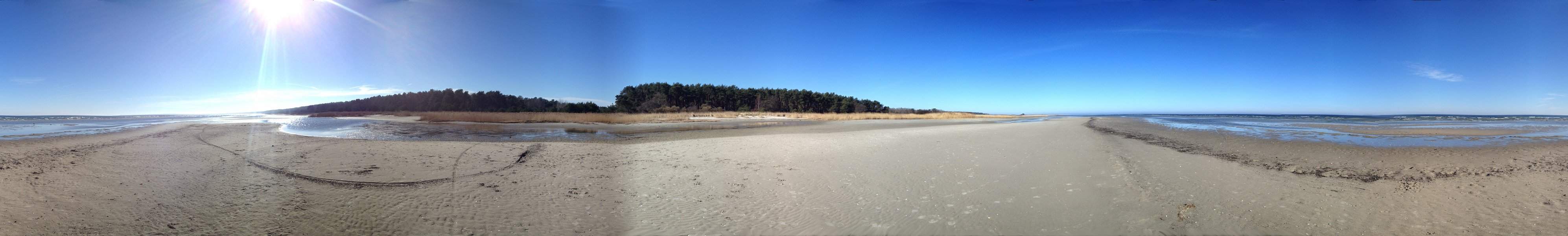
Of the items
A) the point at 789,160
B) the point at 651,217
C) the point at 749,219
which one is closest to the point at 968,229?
the point at 749,219

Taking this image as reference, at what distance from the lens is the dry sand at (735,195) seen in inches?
134

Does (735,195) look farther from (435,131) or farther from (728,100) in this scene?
(728,100)

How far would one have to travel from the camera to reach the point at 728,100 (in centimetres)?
5947

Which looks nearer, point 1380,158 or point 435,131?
point 1380,158

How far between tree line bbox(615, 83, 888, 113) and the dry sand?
1359 inches

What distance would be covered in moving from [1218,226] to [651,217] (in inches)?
140

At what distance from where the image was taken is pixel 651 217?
12.1 feet

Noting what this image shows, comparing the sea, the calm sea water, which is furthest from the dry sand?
the calm sea water

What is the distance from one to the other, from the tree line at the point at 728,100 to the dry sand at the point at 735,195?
113 feet

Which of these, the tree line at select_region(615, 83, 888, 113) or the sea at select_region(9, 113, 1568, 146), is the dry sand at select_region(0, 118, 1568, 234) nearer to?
the sea at select_region(9, 113, 1568, 146)

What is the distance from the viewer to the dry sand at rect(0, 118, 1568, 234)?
3.41 meters

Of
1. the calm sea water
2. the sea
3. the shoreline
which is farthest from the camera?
the calm sea water

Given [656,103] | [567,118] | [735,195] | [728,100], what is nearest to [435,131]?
[567,118]

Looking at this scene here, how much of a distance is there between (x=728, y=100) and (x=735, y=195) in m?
55.3
